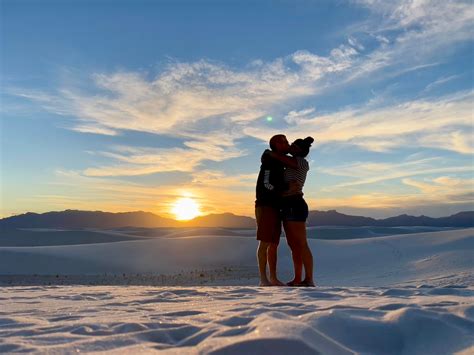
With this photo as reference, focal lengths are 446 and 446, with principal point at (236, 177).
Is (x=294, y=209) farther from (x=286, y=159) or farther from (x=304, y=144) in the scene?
(x=304, y=144)

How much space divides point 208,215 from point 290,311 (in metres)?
88.8

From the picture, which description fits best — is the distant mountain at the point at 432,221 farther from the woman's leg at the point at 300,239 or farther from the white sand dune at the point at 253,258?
the woman's leg at the point at 300,239

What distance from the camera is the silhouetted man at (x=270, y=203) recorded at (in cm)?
511

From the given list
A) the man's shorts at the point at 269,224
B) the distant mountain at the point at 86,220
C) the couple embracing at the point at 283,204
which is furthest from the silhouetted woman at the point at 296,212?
the distant mountain at the point at 86,220

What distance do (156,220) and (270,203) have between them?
7559cm

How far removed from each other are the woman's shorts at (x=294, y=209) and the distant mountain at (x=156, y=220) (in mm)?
63591

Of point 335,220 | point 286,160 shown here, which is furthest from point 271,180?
point 335,220

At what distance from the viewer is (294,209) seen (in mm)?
5070

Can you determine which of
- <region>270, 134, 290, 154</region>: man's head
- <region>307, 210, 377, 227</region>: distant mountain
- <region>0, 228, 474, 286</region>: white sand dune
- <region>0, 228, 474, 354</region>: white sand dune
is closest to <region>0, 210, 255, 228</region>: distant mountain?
<region>307, 210, 377, 227</region>: distant mountain

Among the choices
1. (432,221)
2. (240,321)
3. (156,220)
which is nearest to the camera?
(240,321)

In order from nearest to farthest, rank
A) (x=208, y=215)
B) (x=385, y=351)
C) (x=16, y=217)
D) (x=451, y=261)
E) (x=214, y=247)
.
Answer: (x=385, y=351)
(x=451, y=261)
(x=214, y=247)
(x=16, y=217)
(x=208, y=215)

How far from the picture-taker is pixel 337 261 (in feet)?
34.7

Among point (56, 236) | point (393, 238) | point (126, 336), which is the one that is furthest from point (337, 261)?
point (56, 236)

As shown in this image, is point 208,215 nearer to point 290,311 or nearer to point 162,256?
point 162,256
